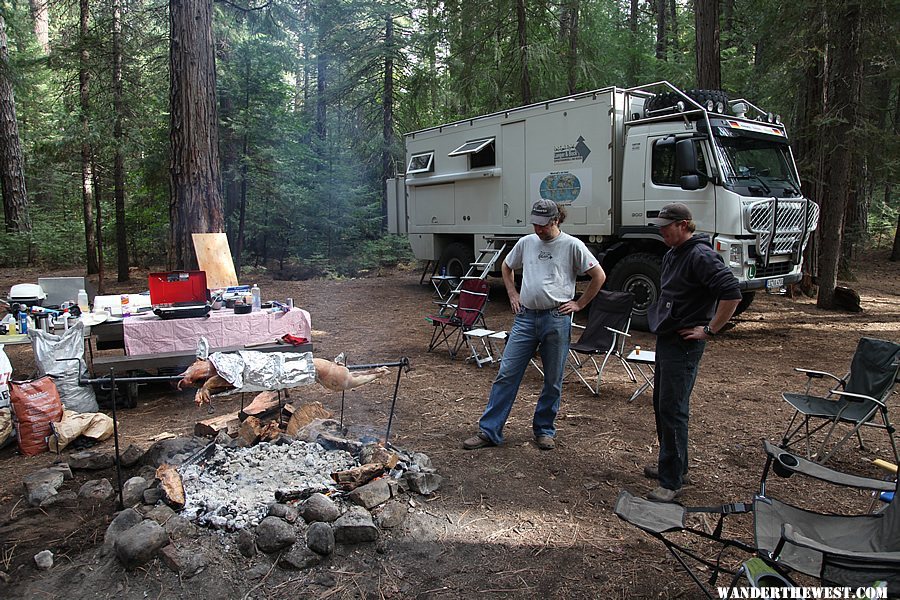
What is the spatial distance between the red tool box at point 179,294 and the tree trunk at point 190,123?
1.80m

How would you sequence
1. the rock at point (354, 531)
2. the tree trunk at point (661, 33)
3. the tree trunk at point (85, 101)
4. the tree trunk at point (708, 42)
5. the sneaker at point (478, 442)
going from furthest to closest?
the tree trunk at point (661, 33), the tree trunk at point (85, 101), the tree trunk at point (708, 42), the sneaker at point (478, 442), the rock at point (354, 531)

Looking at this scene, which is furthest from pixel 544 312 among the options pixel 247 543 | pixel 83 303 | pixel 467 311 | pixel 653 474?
pixel 83 303

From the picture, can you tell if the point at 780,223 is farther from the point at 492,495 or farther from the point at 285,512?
the point at 285,512

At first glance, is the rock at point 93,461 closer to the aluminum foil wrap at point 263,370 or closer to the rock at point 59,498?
the rock at point 59,498

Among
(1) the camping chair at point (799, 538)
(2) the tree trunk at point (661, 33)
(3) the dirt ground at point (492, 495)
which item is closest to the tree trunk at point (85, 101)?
(3) the dirt ground at point (492, 495)

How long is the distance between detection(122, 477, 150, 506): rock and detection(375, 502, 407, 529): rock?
1.32 m

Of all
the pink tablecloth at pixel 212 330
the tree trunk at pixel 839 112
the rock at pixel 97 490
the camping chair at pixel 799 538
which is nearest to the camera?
the camping chair at pixel 799 538

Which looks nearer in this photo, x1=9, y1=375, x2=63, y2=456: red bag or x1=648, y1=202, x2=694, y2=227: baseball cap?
x1=648, y1=202, x2=694, y2=227: baseball cap

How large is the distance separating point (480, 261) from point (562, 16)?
6.81 meters

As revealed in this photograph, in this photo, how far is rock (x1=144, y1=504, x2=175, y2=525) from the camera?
2.79m

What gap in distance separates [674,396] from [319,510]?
6.52ft

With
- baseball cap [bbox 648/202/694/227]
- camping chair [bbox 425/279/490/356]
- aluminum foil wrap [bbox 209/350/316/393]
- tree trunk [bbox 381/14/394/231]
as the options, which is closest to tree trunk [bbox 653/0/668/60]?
tree trunk [bbox 381/14/394/231]

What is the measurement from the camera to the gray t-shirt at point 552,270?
148 inches

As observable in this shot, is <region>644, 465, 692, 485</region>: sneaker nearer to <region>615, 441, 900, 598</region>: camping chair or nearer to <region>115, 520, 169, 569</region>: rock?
<region>615, 441, 900, 598</region>: camping chair
